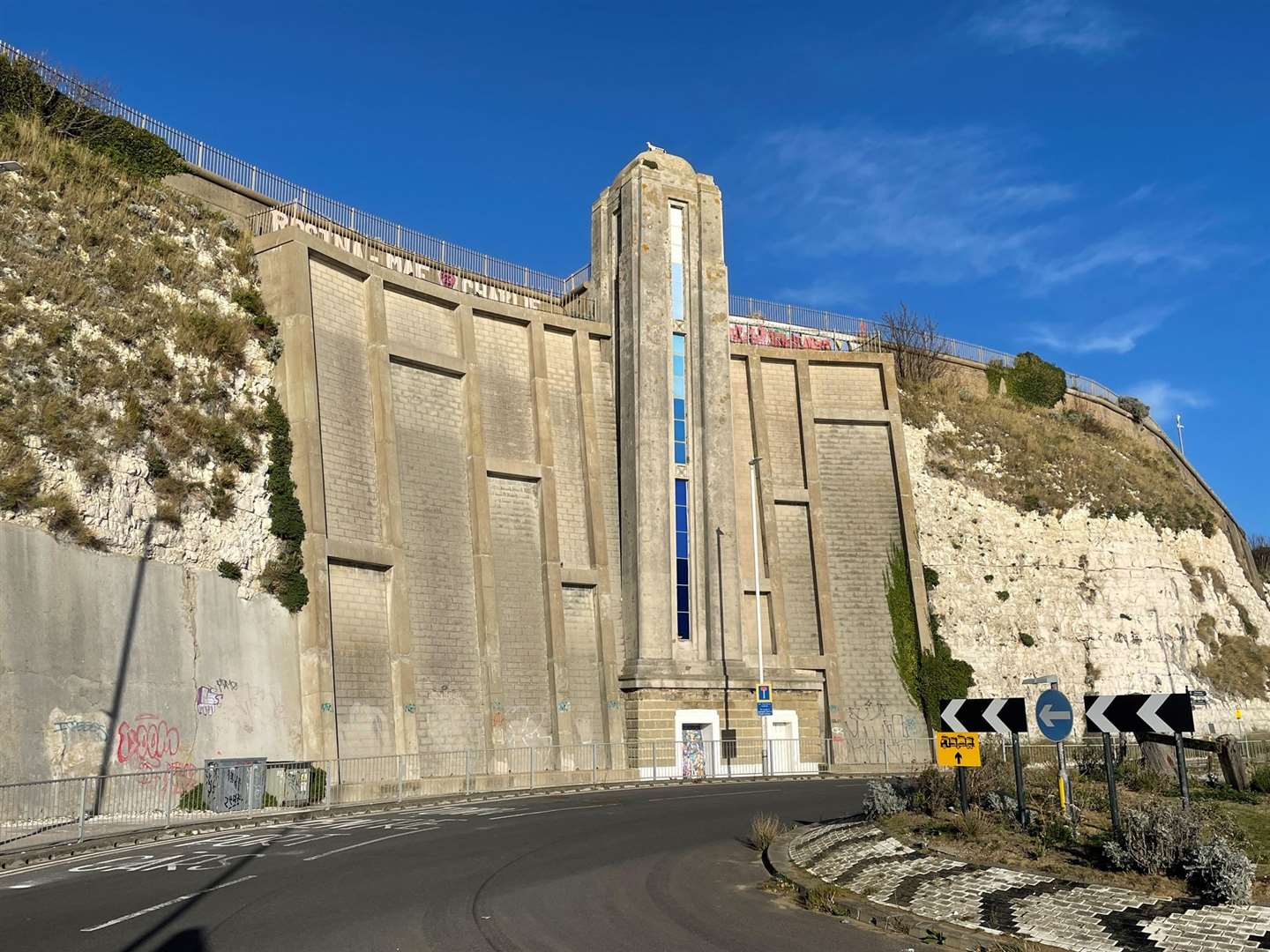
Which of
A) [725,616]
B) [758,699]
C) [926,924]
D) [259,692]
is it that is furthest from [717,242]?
[926,924]

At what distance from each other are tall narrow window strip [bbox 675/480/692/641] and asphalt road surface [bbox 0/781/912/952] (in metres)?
20.6

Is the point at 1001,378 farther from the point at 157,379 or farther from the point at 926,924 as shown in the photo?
the point at 926,924

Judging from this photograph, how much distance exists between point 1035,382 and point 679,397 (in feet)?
95.5

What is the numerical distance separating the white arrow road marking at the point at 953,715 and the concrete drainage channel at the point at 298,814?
13830mm

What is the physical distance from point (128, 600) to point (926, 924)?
22.4 m

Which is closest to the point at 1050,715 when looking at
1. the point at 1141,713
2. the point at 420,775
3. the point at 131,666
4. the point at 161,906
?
the point at 1141,713

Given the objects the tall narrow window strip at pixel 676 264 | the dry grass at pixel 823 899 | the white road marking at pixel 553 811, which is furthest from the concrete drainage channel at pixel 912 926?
the tall narrow window strip at pixel 676 264

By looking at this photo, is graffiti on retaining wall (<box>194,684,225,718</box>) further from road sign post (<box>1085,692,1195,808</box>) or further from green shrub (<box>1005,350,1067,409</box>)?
green shrub (<box>1005,350,1067,409</box>)

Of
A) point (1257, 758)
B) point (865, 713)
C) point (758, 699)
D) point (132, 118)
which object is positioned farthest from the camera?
point (865, 713)

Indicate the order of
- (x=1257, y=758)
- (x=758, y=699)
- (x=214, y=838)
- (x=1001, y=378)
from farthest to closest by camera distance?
(x=1001, y=378), (x=758, y=699), (x=1257, y=758), (x=214, y=838)

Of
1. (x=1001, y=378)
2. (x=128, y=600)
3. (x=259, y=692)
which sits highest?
(x=1001, y=378)

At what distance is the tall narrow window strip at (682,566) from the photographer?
4244 cm

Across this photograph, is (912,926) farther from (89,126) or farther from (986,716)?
(89,126)

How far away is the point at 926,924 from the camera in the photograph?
424 inches
